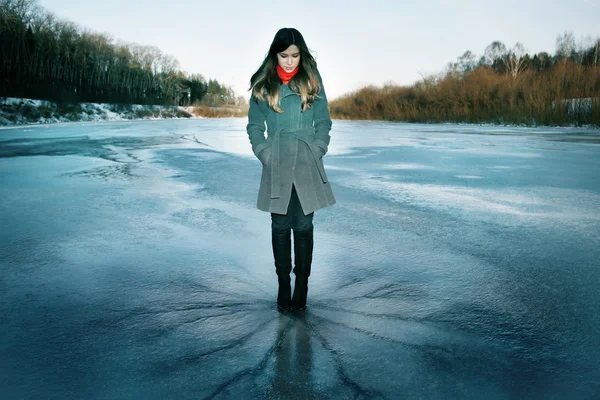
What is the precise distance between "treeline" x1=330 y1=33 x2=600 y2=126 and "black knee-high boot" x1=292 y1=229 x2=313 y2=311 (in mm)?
20957

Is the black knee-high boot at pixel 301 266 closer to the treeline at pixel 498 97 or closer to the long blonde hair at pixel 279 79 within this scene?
the long blonde hair at pixel 279 79

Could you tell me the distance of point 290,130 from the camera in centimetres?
234

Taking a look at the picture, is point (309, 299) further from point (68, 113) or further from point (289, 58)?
point (68, 113)

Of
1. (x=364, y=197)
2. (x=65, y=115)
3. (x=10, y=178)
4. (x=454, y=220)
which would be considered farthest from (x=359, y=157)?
(x=65, y=115)

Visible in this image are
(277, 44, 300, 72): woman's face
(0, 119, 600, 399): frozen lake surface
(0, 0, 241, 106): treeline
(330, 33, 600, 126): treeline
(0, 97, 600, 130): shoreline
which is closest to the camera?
(0, 119, 600, 399): frozen lake surface

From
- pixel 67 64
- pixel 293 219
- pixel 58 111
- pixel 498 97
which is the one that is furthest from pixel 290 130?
pixel 67 64

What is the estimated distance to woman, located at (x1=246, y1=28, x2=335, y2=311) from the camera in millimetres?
2291

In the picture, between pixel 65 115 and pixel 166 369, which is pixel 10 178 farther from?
pixel 65 115

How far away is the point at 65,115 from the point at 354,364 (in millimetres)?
43165

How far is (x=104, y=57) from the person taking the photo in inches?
2581

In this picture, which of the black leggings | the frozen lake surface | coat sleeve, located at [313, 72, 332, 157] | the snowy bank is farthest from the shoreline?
the black leggings

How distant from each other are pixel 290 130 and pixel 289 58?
1.17ft

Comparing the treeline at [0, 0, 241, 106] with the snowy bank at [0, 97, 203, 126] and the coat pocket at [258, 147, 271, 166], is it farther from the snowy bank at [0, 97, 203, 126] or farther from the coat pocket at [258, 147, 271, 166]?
the coat pocket at [258, 147, 271, 166]

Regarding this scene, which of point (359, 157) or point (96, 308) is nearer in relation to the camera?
point (96, 308)
